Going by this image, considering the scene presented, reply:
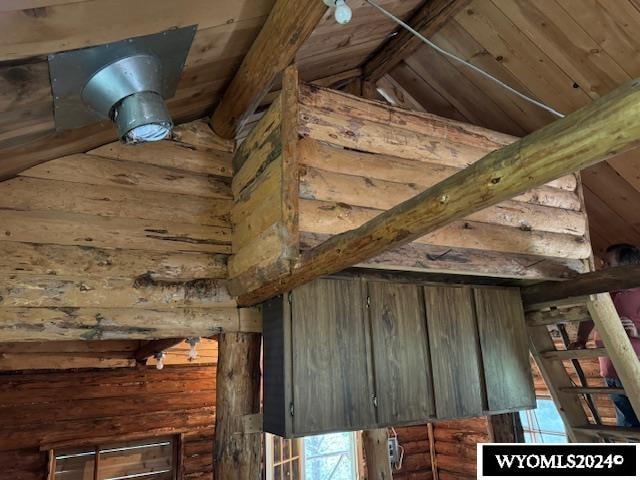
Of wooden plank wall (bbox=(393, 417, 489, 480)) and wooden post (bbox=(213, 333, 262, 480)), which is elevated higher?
wooden post (bbox=(213, 333, 262, 480))

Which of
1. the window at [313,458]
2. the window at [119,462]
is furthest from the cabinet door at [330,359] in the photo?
the window at [119,462]

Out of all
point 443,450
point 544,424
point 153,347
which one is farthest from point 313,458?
point 544,424

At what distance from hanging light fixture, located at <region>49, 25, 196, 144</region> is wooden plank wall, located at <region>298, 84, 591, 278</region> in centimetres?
71

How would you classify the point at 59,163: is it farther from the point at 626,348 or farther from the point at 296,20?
the point at 626,348

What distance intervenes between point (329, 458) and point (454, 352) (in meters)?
3.78

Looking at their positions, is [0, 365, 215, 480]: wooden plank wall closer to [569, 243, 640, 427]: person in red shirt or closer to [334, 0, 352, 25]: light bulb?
[569, 243, 640, 427]: person in red shirt

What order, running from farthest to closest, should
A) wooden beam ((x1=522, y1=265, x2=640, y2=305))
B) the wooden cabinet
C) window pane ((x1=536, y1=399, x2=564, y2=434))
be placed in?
window pane ((x1=536, y1=399, x2=564, y2=434)) < wooden beam ((x1=522, y1=265, x2=640, y2=305)) < the wooden cabinet

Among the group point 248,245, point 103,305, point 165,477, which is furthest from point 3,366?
point 248,245

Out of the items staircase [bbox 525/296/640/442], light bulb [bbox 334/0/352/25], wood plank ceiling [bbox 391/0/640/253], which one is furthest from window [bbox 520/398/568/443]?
light bulb [bbox 334/0/352/25]

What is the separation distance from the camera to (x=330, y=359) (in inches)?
95.2

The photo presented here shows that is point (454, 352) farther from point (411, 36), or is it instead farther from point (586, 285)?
point (411, 36)

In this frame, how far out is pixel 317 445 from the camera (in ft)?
19.2

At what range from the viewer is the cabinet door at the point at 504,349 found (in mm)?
2928

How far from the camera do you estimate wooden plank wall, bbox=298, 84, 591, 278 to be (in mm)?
2256
